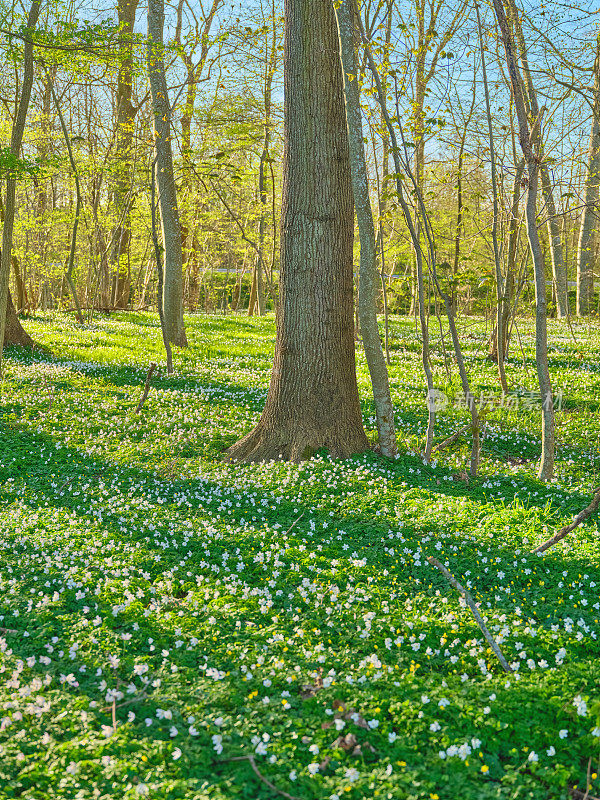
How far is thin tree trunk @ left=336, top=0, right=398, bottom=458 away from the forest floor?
1.94 ft

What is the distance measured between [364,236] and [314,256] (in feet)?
2.32

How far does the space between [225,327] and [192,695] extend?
18807 mm

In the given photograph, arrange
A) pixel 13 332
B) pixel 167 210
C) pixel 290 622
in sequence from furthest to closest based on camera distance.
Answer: pixel 167 210 < pixel 13 332 < pixel 290 622

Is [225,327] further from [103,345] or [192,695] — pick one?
[192,695]

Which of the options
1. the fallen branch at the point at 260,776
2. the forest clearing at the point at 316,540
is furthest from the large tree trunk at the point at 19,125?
the fallen branch at the point at 260,776

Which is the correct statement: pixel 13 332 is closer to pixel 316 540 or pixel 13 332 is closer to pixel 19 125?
pixel 19 125

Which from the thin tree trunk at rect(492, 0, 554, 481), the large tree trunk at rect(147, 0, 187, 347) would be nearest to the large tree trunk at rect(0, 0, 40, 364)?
the large tree trunk at rect(147, 0, 187, 347)

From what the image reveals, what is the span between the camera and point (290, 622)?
4156 mm

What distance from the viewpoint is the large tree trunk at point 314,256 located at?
715 cm

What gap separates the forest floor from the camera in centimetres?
295

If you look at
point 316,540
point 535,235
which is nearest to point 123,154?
point 535,235

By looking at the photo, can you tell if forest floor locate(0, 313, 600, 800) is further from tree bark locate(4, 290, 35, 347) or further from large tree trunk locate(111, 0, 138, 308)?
large tree trunk locate(111, 0, 138, 308)

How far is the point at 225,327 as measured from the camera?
2158 cm

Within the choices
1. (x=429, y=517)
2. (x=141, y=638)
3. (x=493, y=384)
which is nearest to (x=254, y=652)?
(x=141, y=638)
